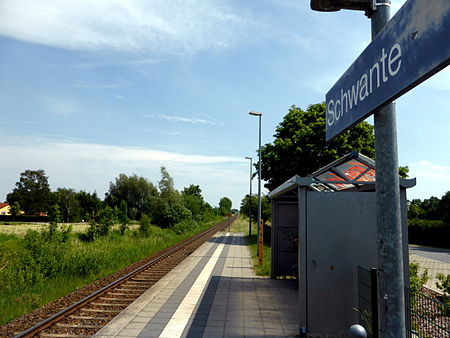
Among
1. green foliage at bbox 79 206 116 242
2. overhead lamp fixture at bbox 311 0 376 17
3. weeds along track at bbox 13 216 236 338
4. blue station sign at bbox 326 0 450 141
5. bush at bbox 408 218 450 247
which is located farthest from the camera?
bush at bbox 408 218 450 247

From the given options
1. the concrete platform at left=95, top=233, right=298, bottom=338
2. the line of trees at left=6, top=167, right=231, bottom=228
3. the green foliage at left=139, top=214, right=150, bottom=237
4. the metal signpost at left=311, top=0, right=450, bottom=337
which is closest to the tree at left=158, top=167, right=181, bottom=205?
the line of trees at left=6, top=167, right=231, bottom=228

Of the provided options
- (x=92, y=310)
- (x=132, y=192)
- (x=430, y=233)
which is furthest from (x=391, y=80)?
(x=132, y=192)

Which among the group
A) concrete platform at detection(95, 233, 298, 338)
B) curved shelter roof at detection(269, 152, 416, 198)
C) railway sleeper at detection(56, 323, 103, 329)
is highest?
curved shelter roof at detection(269, 152, 416, 198)

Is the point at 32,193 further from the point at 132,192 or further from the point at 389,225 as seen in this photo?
the point at 389,225

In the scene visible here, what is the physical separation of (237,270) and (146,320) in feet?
23.4

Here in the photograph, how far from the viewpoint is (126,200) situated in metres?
78.7

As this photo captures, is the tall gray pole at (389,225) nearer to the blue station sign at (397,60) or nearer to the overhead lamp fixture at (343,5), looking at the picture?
the blue station sign at (397,60)

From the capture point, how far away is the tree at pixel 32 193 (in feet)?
297

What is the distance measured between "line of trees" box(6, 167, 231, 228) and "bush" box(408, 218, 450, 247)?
87.4 feet

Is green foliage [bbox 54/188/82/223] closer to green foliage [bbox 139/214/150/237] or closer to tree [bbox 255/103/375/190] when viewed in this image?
green foliage [bbox 139/214/150/237]

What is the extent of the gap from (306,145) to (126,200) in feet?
211

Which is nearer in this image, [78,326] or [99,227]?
[78,326]

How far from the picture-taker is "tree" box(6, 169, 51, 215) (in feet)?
297

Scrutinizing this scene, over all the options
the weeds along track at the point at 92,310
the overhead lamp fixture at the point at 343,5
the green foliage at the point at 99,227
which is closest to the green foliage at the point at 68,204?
the green foliage at the point at 99,227
